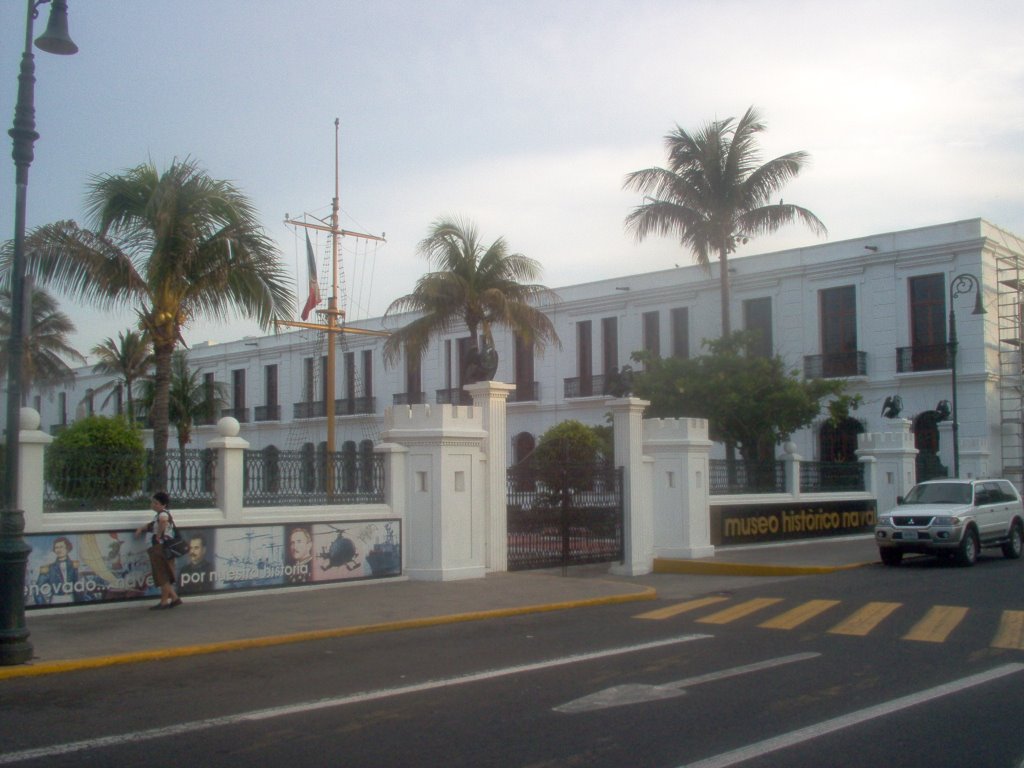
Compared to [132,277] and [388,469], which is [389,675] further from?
[132,277]

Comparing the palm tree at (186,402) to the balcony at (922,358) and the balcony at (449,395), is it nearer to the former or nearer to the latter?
the balcony at (449,395)

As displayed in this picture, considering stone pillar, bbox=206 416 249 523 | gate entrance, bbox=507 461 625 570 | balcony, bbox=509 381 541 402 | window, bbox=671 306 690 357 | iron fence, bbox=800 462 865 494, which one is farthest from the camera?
balcony, bbox=509 381 541 402

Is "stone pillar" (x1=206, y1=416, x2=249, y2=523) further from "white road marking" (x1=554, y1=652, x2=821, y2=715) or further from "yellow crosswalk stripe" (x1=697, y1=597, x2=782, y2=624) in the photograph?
"white road marking" (x1=554, y1=652, x2=821, y2=715)

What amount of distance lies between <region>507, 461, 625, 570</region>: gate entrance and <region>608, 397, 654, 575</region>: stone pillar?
17 cm

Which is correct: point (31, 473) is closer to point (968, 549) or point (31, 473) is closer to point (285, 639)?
point (285, 639)

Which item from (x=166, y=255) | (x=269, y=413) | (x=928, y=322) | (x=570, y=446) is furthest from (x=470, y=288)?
(x=269, y=413)

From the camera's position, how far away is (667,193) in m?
34.4

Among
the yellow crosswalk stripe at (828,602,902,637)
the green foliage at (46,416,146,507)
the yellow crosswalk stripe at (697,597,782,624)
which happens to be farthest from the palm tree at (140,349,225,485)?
the yellow crosswalk stripe at (828,602,902,637)

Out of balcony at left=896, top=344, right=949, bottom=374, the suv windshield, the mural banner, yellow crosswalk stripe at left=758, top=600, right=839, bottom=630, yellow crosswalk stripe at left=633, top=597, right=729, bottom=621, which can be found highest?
balcony at left=896, top=344, right=949, bottom=374

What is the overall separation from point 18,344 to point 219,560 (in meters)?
5.21

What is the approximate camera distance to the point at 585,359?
44250mm

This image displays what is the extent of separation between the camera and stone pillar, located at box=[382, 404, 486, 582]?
16.4 meters

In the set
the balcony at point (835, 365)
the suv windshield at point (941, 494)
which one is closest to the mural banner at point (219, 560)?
the suv windshield at point (941, 494)

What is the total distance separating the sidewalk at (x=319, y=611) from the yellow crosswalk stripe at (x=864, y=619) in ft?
10.9
